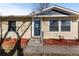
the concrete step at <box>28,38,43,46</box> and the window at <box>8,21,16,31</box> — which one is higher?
the window at <box>8,21,16,31</box>

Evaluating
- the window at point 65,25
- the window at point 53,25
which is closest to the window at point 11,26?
the window at point 53,25

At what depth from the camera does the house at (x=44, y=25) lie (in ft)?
38.8

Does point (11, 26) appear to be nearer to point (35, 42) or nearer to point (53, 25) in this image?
point (35, 42)

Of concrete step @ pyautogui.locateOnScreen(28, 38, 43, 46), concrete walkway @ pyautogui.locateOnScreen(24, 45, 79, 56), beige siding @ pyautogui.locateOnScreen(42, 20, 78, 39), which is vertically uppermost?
beige siding @ pyautogui.locateOnScreen(42, 20, 78, 39)

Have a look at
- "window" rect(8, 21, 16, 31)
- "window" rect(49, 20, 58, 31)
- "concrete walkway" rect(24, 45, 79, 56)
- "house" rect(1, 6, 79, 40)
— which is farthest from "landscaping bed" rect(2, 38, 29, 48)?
"window" rect(49, 20, 58, 31)

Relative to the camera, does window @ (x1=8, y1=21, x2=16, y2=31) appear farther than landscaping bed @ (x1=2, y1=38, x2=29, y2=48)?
Yes

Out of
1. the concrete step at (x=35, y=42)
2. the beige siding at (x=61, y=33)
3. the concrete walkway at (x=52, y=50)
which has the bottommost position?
the concrete walkway at (x=52, y=50)

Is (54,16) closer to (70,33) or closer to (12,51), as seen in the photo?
(70,33)

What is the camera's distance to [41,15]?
1257 centimetres

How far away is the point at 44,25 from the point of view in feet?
40.9

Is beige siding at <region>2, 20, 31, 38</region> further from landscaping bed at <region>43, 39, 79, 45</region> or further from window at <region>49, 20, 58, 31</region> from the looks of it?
window at <region>49, 20, 58, 31</region>

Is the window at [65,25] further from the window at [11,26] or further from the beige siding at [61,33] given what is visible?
the window at [11,26]

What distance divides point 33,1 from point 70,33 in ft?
8.85

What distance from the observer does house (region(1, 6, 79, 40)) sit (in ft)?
38.8
